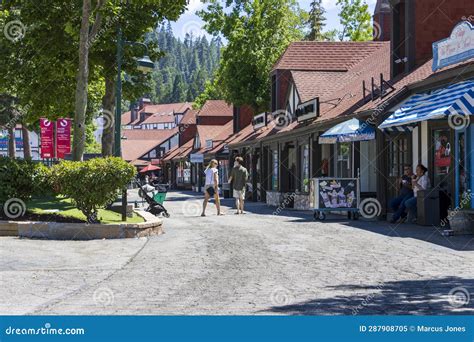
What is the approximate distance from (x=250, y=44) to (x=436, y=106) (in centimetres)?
2877

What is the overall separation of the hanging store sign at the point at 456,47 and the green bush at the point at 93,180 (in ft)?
26.9

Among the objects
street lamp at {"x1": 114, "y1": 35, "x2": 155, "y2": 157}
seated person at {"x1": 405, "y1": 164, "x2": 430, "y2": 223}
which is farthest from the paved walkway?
street lamp at {"x1": 114, "y1": 35, "x2": 155, "y2": 157}

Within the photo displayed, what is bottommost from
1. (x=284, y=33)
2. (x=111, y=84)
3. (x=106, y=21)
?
(x=111, y=84)

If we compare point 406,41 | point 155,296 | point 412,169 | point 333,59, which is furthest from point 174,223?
point 333,59

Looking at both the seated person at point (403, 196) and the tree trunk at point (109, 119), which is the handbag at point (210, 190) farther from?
the seated person at point (403, 196)

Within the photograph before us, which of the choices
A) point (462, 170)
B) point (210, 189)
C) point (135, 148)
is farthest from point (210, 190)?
point (135, 148)

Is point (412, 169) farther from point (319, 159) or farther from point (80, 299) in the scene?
point (80, 299)

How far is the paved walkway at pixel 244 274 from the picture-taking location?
7.23m

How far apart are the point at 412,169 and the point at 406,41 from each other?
4.92 meters

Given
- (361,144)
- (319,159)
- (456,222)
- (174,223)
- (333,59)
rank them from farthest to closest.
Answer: (333,59)
(319,159)
(361,144)
(174,223)
(456,222)

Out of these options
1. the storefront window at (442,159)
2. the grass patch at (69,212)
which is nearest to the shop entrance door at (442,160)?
the storefront window at (442,159)

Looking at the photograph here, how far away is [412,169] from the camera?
1931 centimetres

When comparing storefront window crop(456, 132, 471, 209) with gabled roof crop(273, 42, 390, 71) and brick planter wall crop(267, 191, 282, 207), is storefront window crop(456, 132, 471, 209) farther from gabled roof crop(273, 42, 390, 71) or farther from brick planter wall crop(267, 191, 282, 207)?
gabled roof crop(273, 42, 390, 71)

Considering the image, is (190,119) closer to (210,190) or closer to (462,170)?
(210,190)
